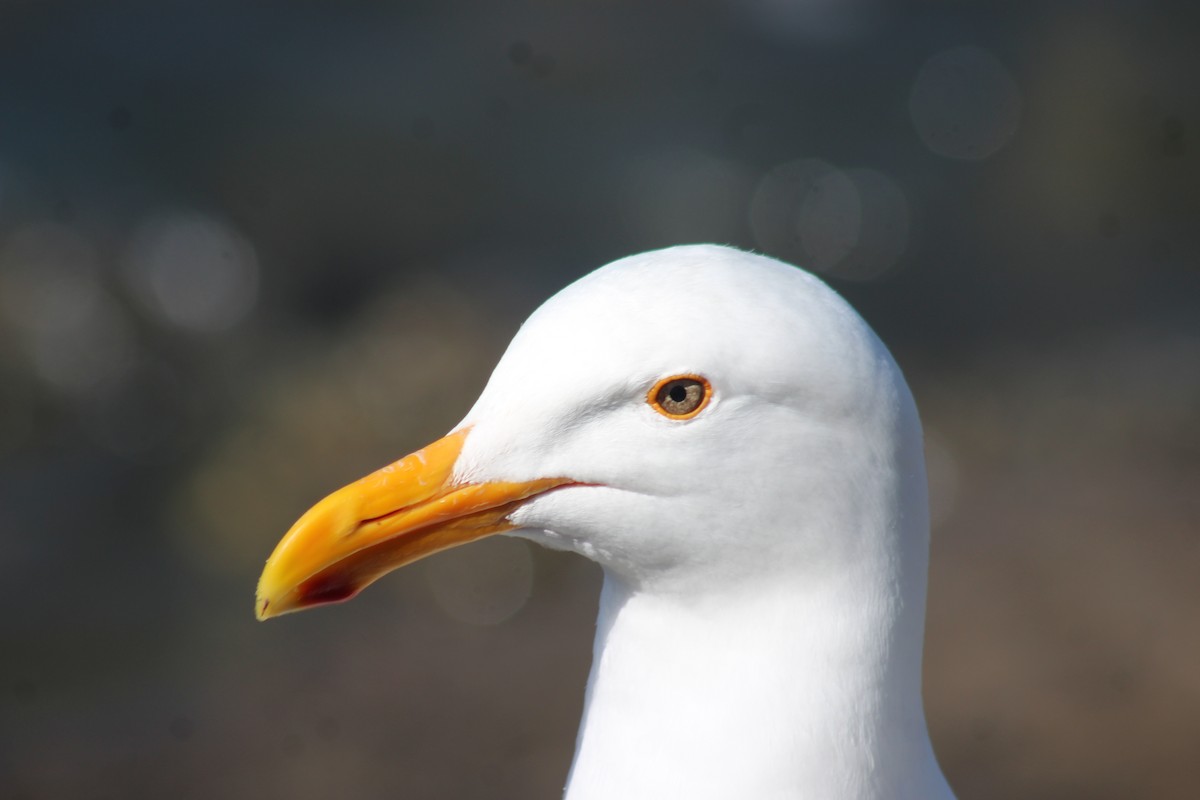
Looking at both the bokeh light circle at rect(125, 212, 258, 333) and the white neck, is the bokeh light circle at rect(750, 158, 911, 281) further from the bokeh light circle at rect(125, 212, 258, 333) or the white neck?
the white neck

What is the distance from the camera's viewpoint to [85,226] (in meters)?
11.6

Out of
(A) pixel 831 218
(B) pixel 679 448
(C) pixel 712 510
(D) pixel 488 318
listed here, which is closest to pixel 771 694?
(C) pixel 712 510

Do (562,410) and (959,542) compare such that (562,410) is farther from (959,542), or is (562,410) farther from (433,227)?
(433,227)

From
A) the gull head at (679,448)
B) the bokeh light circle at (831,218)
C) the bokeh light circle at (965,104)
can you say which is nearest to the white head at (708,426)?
the gull head at (679,448)

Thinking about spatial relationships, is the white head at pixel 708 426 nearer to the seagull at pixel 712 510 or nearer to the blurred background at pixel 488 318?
the seagull at pixel 712 510

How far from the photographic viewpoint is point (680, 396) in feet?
8.57

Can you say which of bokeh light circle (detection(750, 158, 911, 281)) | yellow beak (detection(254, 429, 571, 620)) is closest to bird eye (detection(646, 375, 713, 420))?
yellow beak (detection(254, 429, 571, 620))

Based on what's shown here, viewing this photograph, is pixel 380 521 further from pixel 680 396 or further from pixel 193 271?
pixel 193 271

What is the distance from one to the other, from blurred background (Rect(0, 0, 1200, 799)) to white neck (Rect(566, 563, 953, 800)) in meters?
4.18

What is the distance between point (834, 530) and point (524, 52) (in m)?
11.9

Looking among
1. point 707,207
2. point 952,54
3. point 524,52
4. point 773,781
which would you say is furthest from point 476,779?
point 952,54

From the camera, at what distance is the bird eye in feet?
8.52

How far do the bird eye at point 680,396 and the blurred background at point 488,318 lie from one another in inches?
180

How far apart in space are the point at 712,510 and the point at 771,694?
0.40 metres
